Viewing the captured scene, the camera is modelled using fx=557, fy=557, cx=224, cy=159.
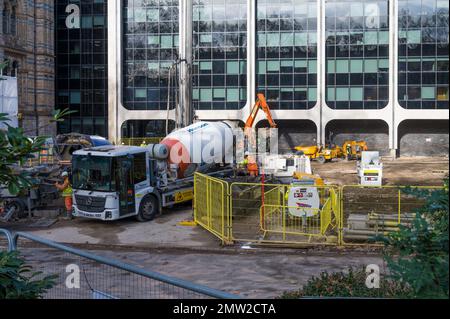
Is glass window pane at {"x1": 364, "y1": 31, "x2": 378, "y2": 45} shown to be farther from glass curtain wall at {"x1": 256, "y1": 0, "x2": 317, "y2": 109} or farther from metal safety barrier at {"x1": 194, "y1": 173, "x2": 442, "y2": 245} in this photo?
metal safety barrier at {"x1": 194, "y1": 173, "x2": 442, "y2": 245}

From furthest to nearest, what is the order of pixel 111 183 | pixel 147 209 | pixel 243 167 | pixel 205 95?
pixel 205 95 → pixel 243 167 → pixel 147 209 → pixel 111 183

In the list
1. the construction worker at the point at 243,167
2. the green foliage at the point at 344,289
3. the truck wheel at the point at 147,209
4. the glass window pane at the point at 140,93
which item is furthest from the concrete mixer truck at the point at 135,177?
the glass window pane at the point at 140,93

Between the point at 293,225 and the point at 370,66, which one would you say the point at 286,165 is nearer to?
the point at 293,225

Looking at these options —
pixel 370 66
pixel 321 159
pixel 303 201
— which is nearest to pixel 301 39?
pixel 370 66

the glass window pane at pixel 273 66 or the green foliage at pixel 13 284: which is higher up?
the glass window pane at pixel 273 66

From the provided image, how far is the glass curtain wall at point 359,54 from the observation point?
51.4 m

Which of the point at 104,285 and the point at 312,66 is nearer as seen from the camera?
the point at 104,285

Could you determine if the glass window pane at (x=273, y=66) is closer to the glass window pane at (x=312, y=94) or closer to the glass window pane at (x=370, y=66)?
the glass window pane at (x=312, y=94)

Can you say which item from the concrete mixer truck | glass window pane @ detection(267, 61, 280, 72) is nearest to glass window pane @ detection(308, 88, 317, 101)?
glass window pane @ detection(267, 61, 280, 72)

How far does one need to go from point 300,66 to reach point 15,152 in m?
49.2

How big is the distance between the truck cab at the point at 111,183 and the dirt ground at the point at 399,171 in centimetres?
1563

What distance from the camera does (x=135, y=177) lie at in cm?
1842
